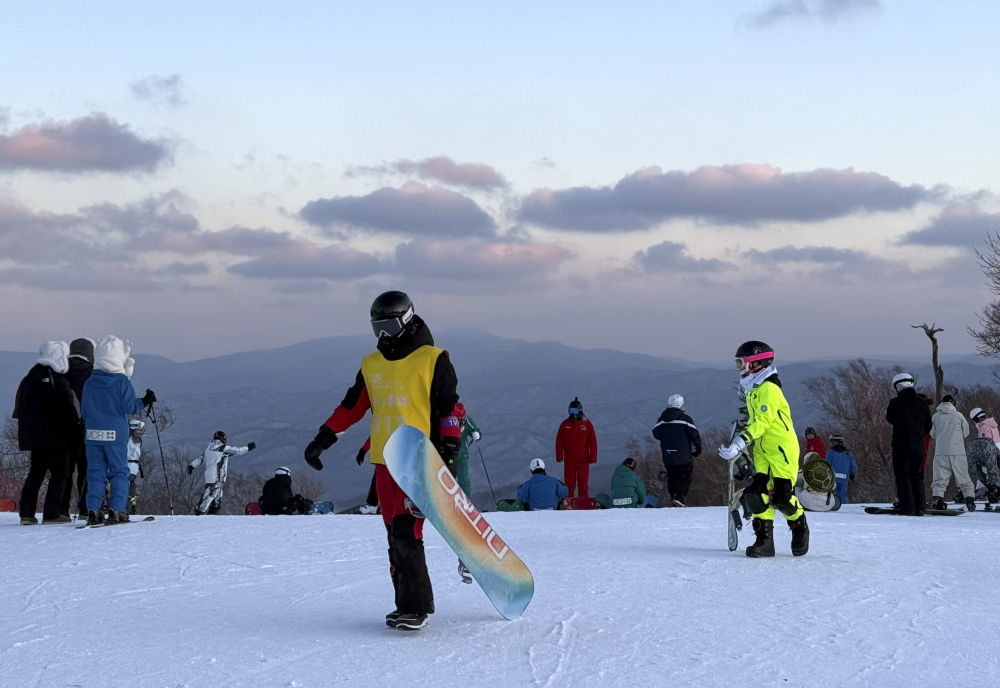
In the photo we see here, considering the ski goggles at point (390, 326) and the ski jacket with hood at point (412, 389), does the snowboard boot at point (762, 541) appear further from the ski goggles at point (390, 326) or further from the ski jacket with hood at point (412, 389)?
the ski goggles at point (390, 326)

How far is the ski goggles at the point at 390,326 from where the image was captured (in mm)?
5898

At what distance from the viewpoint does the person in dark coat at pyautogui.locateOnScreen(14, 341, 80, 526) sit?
439 inches

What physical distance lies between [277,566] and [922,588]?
4.36 m

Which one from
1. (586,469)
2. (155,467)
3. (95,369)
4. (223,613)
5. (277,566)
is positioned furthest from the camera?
(155,467)

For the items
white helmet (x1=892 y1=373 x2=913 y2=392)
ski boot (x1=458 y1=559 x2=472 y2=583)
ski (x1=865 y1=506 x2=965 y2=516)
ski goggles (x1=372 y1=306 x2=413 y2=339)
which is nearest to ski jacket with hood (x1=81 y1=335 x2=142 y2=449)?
ski boot (x1=458 y1=559 x2=472 y2=583)

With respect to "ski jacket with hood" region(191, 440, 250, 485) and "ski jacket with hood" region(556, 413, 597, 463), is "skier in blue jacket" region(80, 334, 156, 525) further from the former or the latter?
"ski jacket with hood" region(556, 413, 597, 463)

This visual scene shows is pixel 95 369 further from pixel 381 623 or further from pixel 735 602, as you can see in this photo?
pixel 735 602

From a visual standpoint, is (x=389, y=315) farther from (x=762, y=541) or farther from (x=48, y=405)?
(x=48, y=405)

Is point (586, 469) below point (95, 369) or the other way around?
below

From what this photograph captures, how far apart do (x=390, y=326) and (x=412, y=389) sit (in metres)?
0.34

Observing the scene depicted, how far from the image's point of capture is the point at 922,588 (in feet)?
23.8

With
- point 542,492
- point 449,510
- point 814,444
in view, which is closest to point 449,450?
point 449,510

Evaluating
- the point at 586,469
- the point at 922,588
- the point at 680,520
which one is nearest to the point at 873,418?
the point at 586,469

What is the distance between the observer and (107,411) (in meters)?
10.6
